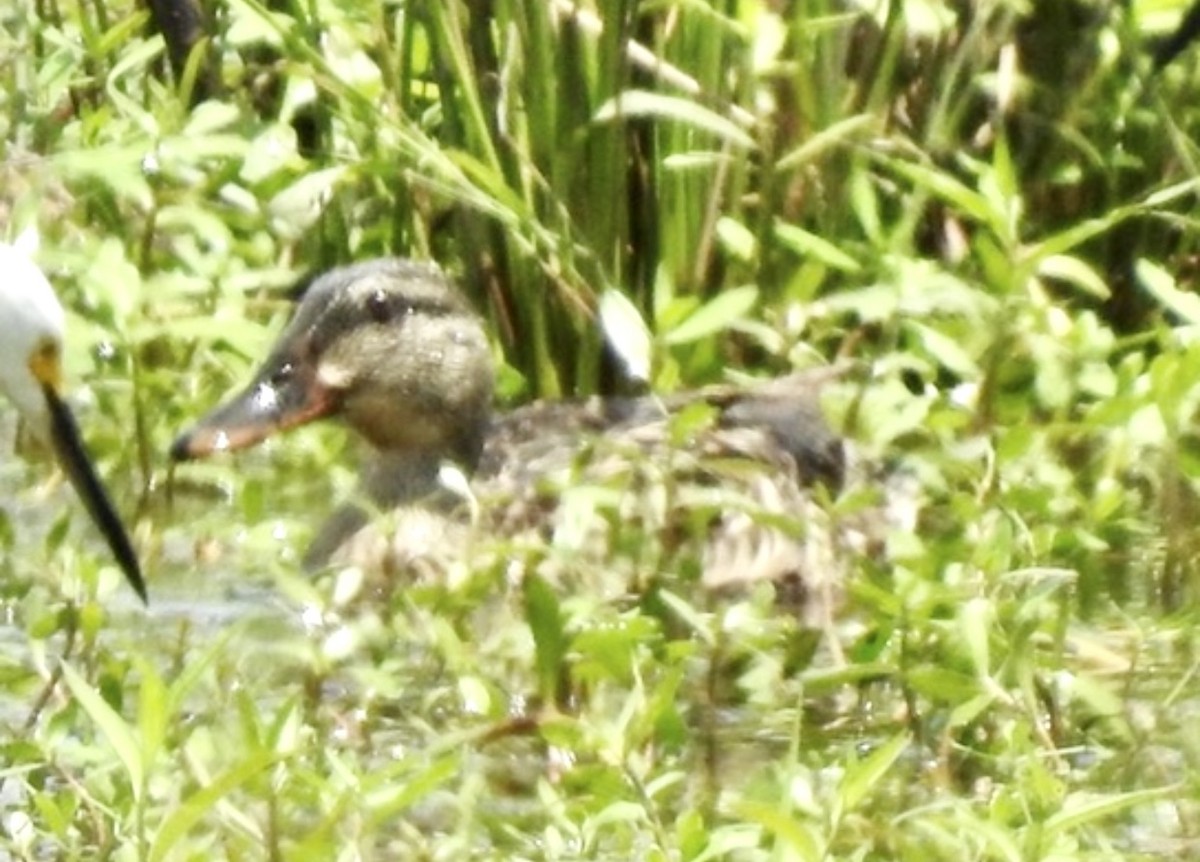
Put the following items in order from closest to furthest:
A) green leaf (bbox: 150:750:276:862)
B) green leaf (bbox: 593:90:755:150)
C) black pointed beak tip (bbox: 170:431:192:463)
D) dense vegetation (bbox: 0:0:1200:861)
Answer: green leaf (bbox: 150:750:276:862), dense vegetation (bbox: 0:0:1200:861), green leaf (bbox: 593:90:755:150), black pointed beak tip (bbox: 170:431:192:463)

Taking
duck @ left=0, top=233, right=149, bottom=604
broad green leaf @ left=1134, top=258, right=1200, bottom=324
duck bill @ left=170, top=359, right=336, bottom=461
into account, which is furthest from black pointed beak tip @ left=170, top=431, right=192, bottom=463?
broad green leaf @ left=1134, top=258, right=1200, bottom=324

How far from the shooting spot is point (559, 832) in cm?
399

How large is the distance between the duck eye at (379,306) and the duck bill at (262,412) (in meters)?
0.14

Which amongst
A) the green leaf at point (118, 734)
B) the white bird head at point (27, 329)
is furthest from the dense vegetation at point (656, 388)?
the white bird head at point (27, 329)

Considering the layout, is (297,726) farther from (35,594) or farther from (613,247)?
(613,247)

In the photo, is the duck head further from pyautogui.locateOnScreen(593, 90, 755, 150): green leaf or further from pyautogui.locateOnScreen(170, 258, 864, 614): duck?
pyautogui.locateOnScreen(593, 90, 755, 150): green leaf

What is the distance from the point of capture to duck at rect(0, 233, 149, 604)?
17.5 feet

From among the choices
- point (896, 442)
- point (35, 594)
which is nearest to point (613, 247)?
point (896, 442)

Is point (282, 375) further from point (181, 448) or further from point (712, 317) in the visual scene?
point (712, 317)

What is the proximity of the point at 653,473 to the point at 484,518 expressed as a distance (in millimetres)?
530

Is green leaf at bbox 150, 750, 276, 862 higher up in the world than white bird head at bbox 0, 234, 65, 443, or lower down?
higher up

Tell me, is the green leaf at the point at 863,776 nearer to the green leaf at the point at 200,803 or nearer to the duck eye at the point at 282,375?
the green leaf at the point at 200,803

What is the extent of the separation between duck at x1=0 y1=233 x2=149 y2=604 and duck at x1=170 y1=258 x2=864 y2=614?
1.19ft

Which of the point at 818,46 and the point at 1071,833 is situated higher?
the point at 1071,833
